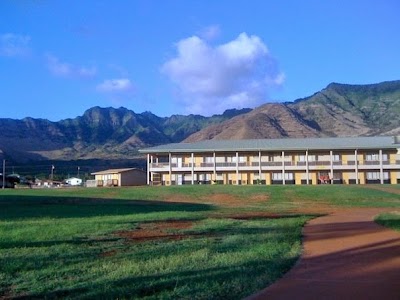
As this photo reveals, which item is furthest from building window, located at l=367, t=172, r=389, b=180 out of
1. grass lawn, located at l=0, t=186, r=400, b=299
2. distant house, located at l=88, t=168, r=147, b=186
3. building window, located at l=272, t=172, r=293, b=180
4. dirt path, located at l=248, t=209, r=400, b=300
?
dirt path, located at l=248, t=209, r=400, b=300

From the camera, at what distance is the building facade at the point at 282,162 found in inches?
2849

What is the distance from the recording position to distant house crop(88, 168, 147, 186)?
82.4 meters

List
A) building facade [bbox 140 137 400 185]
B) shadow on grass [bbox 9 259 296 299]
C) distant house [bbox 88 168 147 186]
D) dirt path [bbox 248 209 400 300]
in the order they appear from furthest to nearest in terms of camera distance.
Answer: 1. distant house [bbox 88 168 147 186]
2. building facade [bbox 140 137 400 185]
3. dirt path [bbox 248 209 400 300]
4. shadow on grass [bbox 9 259 296 299]

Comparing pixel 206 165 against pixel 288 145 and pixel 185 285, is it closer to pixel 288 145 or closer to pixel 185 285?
pixel 288 145

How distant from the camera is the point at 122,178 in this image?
83.0 meters

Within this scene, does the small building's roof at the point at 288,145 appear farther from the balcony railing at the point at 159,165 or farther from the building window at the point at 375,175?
the building window at the point at 375,175

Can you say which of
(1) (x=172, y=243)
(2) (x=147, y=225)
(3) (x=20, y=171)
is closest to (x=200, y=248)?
(1) (x=172, y=243)

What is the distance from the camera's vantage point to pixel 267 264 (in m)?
11.3

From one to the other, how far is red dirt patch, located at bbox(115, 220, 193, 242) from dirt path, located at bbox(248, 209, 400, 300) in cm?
461

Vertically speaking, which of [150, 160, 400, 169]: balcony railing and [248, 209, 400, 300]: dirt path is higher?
[150, 160, 400, 169]: balcony railing

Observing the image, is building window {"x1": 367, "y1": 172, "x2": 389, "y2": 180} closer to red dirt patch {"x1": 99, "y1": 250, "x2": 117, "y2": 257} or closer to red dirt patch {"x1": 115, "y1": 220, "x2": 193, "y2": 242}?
red dirt patch {"x1": 115, "y1": 220, "x2": 193, "y2": 242}

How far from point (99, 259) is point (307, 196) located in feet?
126

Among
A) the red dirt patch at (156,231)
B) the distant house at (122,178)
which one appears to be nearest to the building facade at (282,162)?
the distant house at (122,178)

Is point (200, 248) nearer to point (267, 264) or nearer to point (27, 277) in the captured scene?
point (267, 264)
